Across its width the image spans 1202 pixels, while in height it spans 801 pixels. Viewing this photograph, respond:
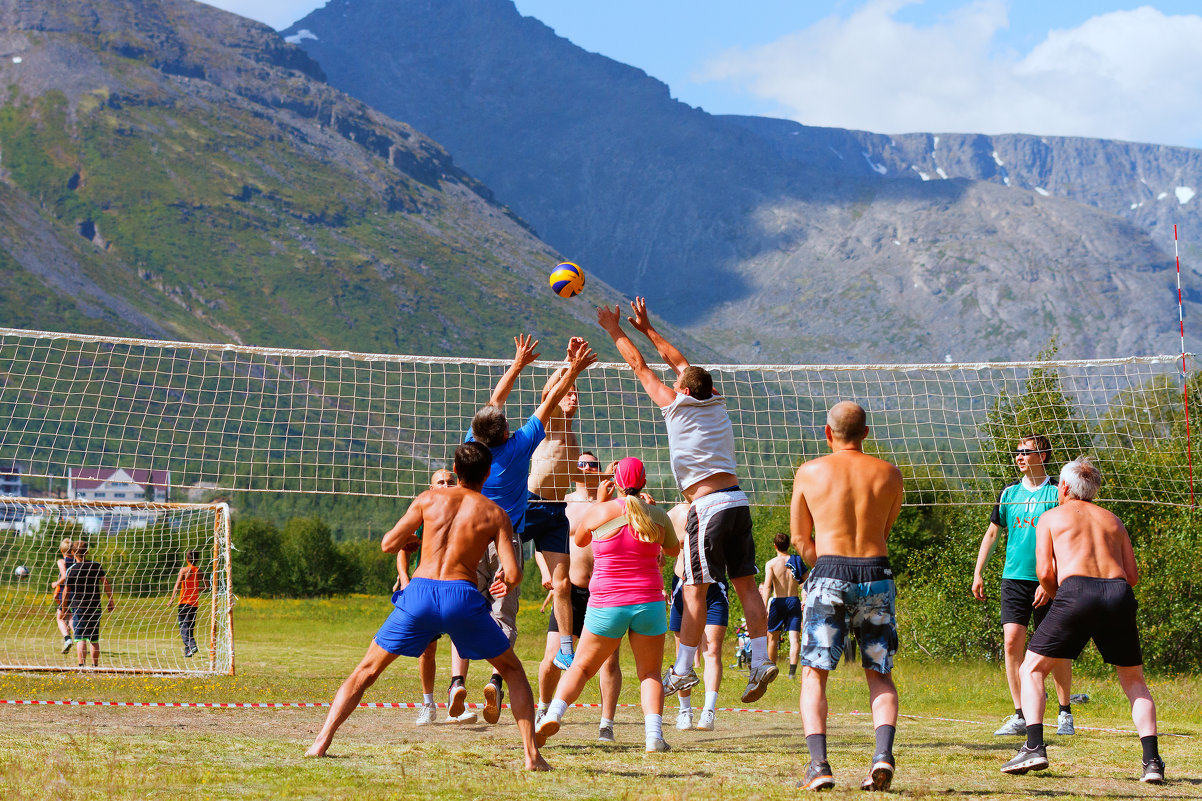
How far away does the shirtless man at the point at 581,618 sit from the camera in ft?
26.1

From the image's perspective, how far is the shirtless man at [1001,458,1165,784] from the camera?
6.52 m

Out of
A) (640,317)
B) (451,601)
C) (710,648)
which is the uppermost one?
(640,317)

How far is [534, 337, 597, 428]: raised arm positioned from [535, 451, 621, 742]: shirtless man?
2.38 feet

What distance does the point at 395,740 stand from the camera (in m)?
7.67

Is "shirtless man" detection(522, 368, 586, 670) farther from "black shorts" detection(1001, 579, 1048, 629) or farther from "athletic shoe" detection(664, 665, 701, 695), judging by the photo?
"black shorts" detection(1001, 579, 1048, 629)

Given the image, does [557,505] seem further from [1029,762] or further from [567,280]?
[1029,762]

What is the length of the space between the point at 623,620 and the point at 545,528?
6.99 feet

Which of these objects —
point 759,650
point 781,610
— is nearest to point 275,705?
point 759,650

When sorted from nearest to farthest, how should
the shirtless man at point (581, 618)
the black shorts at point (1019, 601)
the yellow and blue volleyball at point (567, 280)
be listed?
1. the shirtless man at point (581, 618)
2. the black shorts at point (1019, 601)
3. the yellow and blue volleyball at point (567, 280)

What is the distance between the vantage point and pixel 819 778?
5766 mm

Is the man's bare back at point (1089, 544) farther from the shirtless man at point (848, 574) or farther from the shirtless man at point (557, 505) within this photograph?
the shirtless man at point (557, 505)

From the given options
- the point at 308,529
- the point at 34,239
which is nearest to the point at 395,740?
the point at 308,529

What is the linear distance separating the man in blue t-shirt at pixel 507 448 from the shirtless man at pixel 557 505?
17cm

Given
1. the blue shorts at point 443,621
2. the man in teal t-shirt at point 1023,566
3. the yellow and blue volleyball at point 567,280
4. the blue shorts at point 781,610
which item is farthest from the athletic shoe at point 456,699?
the blue shorts at point 781,610
